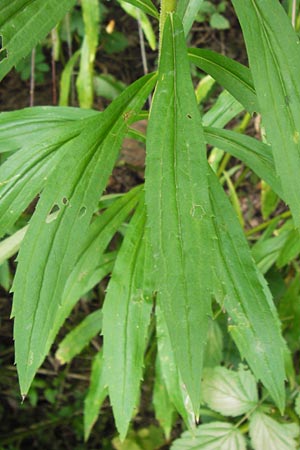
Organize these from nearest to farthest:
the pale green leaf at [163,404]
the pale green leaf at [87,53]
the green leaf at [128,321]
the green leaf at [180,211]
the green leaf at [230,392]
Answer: the green leaf at [180,211] < the green leaf at [128,321] < the green leaf at [230,392] < the pale green leaf at [163,404] < the pale green leaf at [87,53]

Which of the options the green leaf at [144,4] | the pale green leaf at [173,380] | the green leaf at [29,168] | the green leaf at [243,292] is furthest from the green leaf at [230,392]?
the green leaf at [144,4]

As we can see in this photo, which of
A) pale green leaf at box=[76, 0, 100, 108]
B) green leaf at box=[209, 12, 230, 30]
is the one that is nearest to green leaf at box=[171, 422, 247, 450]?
pale green leaf at box=[76, 0, 100, 108]

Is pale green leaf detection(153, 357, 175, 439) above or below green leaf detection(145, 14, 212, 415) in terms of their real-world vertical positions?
below

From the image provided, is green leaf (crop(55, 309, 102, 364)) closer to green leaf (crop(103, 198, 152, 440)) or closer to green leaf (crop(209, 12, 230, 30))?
green leaf (crop(103, 198, 152, 440))

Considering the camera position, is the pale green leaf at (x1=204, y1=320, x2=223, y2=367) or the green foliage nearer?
the green foliage

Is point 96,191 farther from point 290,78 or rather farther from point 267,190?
point 267,190

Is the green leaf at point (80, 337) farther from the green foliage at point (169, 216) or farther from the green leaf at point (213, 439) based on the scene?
the green leaf at point (213, 439)
